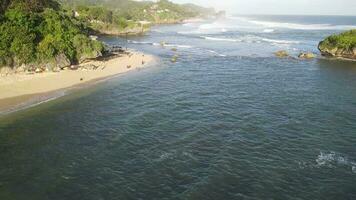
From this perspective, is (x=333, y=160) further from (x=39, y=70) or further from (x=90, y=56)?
(x=90, y=56)

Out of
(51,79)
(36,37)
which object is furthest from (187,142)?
(36,37)

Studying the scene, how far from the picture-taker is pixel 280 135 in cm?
4100

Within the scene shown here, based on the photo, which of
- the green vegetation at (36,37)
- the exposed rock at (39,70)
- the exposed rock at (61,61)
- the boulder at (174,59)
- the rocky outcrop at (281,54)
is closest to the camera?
the green vegetation at (36,37)

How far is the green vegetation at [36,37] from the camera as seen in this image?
66875 millimetres

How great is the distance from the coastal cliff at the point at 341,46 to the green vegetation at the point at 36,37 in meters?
59.2

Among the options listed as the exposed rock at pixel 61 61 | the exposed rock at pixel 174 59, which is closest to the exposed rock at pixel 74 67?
the exposed rock at pixel 61 61

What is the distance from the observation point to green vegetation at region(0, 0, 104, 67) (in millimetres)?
66875

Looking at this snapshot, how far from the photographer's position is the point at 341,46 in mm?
96125

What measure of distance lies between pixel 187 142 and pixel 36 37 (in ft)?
157

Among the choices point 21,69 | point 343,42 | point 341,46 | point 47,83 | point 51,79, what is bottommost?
point 47,83

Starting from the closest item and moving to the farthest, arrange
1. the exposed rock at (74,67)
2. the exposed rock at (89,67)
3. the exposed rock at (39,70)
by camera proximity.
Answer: the exposed rock at (39,70)
the exposed rock at (74,67)
the exposed rock at (89,67)

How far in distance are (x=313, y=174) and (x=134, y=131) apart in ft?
64.8

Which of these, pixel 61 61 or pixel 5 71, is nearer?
pixel 5 71

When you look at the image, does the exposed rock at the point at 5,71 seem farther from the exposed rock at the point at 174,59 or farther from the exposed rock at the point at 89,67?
the exposed rock at the point at 174,59
